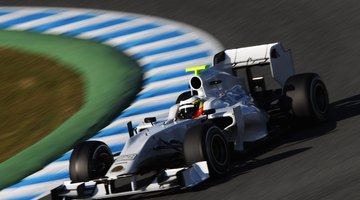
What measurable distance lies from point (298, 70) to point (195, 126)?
5336 mm

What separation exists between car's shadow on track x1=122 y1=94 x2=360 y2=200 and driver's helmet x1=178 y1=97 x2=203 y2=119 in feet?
2.33

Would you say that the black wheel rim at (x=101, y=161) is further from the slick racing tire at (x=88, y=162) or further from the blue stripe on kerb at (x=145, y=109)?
the blue stripe on kerb at (x=145, y=109)

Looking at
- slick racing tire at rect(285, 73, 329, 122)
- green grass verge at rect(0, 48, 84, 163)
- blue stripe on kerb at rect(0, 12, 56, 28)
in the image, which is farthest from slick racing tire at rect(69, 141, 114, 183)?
blue stripe on kerb at rect(0, 12, 56, 28)

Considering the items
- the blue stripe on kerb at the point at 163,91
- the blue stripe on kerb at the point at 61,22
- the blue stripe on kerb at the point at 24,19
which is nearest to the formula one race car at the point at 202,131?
the blue stripe on kerb at the point at 163,91

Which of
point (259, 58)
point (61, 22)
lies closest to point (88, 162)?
point (259, 58)

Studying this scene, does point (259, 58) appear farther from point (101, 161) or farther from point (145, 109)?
point (101, 161)

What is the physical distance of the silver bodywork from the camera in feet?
31.0

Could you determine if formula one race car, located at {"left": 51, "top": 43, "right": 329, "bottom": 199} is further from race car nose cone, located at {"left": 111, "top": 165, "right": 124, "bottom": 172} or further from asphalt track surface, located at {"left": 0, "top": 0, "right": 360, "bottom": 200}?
asphalt track surface, located at {"left": 0, "top": 0, "right": 360, "bottom": 200}

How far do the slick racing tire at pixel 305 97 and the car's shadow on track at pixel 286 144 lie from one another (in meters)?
0.20

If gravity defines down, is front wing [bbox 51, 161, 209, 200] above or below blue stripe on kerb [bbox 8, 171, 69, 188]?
below

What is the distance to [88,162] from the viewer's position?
32.8ft

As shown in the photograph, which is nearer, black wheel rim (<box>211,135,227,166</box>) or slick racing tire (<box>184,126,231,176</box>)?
slick racing tire (<box>184,126,231,176</box>)

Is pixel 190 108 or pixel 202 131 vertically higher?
pixel 190 108

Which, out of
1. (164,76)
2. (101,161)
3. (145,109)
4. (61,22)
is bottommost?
(101,161)
